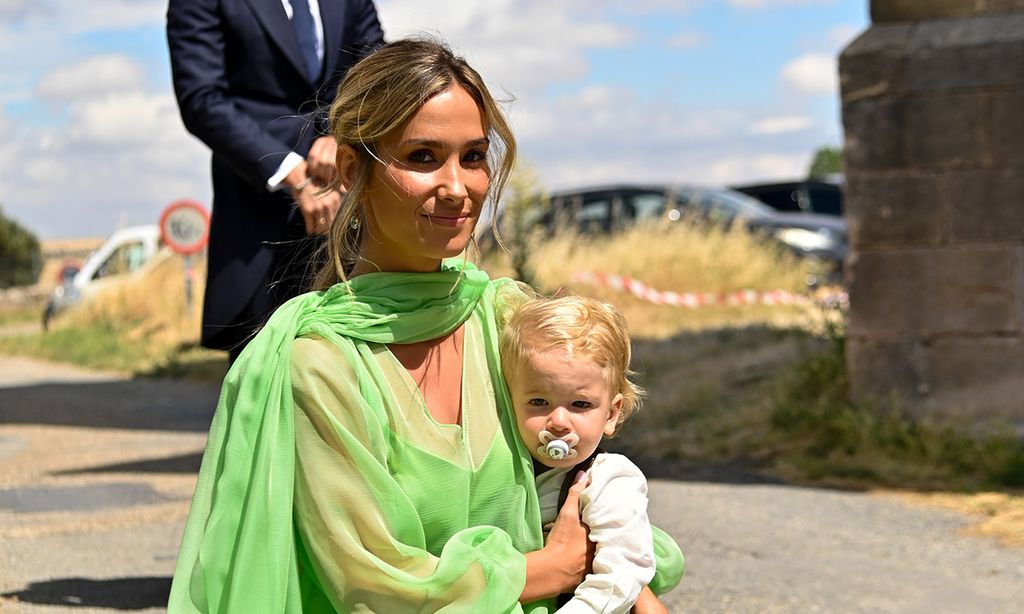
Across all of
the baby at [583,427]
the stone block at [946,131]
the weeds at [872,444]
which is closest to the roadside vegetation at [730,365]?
the weeds at [872,444]

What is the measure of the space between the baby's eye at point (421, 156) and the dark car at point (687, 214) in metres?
15.4

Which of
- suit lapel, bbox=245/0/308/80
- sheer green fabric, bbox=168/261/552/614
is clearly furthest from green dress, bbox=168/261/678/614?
suit lapel, bbox=245/0/308/80

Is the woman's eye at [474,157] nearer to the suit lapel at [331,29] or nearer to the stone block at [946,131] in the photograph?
the suit lapel at [331,29]

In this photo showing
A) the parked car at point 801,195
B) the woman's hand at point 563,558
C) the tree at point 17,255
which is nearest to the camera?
the woman's hand at point 563,558

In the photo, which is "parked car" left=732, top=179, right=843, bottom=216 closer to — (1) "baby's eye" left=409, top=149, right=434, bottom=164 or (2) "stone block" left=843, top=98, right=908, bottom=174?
(2) "stone block" left=843, top=98, right=908, bottom=174

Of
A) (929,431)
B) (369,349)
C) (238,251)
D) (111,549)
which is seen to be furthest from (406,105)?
(929,431)

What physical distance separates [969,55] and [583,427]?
19.1 ft

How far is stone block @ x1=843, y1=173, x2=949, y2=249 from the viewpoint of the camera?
8.04m

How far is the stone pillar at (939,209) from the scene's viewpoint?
25.9 feet

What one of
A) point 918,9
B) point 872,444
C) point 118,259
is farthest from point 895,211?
point 118,259

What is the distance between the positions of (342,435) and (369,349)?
21cm

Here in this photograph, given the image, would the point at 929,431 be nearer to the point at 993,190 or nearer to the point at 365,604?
the point at 993,190

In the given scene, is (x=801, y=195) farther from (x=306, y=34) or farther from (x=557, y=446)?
(x=557, y=446)

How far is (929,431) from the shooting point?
780 centimetres
